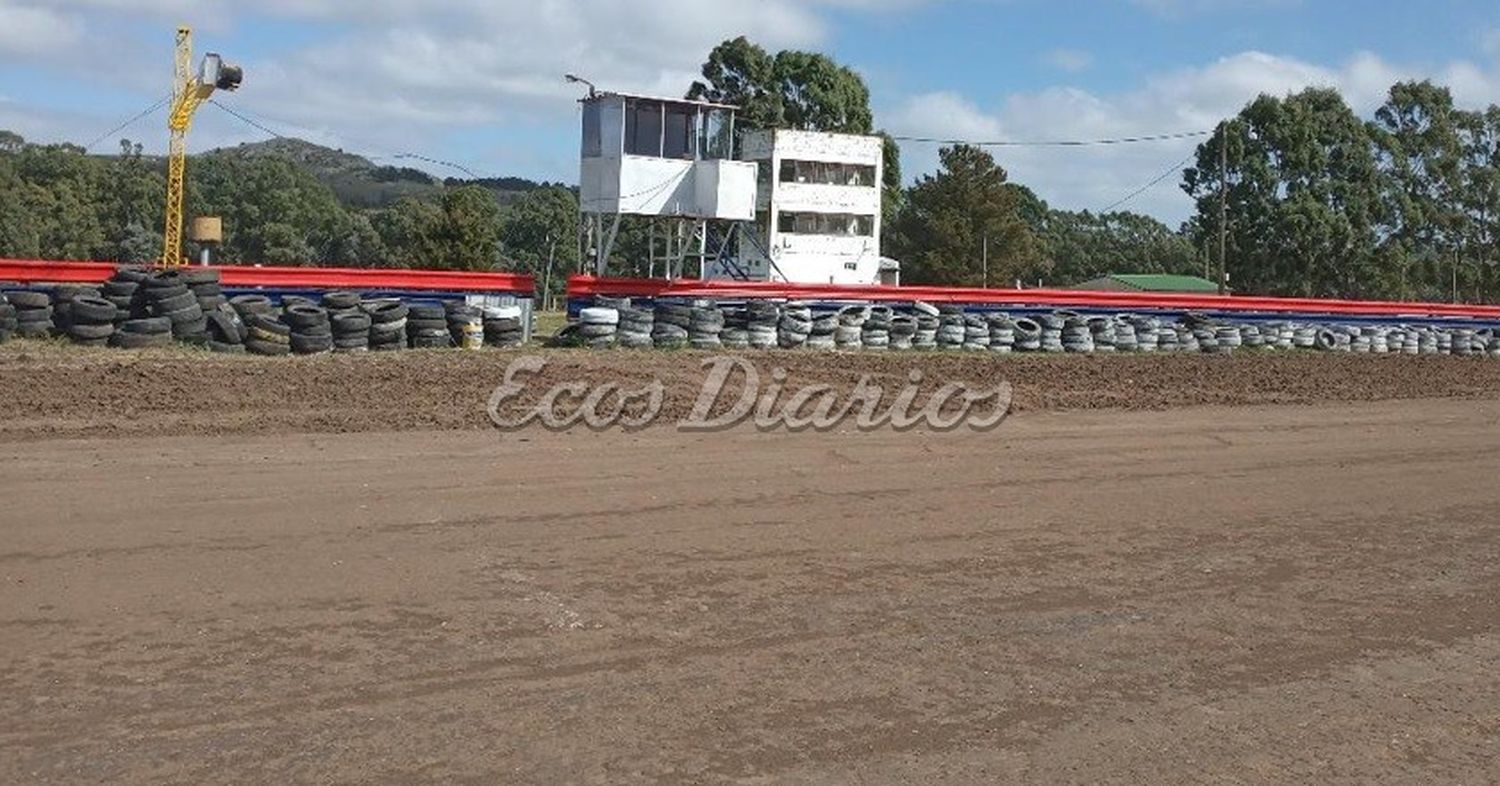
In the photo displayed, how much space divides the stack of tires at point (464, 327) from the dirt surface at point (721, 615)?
287 inches

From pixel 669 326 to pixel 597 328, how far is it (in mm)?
1397

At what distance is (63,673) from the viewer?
22.1ft

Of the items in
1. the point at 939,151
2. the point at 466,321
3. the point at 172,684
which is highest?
the point at 939,151

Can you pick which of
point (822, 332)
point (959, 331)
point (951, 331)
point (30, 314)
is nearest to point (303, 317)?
point (30, 314)

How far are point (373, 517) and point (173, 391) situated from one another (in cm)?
712

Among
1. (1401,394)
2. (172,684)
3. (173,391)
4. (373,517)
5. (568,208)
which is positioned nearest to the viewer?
(172,684)

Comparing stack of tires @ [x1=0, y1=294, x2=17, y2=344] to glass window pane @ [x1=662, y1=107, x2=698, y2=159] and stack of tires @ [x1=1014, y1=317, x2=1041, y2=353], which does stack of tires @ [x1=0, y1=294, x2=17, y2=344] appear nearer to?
Result: stack of tires @ [x1=1014, y1=317, x2=1041, y2=353]

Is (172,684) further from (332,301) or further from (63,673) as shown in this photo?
(332,301)

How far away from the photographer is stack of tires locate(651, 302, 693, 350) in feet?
81.7

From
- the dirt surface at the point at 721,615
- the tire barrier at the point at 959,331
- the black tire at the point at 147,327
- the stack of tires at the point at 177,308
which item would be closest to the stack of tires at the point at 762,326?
the tire barrier at the point at 959,331

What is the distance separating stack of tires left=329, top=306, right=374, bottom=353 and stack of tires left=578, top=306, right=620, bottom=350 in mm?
4008

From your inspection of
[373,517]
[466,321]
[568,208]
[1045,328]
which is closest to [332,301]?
[466,321]

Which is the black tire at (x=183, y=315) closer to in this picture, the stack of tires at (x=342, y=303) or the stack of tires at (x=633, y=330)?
the stack of tires at (x=342, y=303)

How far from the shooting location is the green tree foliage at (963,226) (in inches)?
2906
